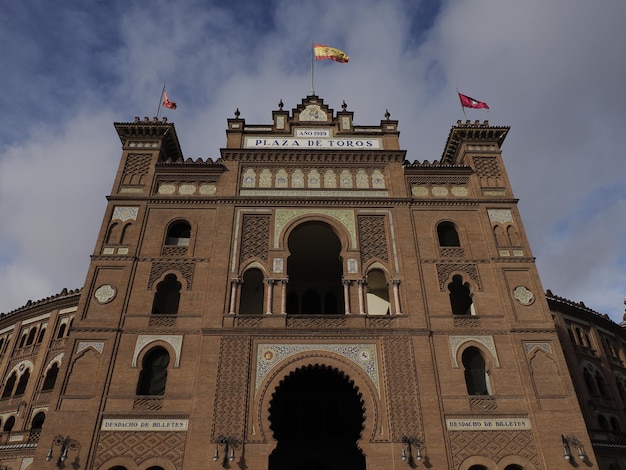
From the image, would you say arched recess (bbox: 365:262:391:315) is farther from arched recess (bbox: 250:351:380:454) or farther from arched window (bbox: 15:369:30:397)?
arched window (bbox: 15:369:30:397)

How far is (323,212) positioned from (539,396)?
11.3 m

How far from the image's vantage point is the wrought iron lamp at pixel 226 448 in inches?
641

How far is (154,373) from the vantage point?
18.5 metres

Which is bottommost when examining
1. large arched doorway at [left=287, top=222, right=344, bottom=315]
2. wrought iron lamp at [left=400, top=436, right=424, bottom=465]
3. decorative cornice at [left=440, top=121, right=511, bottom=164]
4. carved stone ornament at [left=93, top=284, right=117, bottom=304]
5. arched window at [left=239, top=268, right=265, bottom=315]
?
wrought iron lamp at [left=400, top=436, right=424, bottom=465]

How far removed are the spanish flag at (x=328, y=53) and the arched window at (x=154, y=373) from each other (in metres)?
17.3

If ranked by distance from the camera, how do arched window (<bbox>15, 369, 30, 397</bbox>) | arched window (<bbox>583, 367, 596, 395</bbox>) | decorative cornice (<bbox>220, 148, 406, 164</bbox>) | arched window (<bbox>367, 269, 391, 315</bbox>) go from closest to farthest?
decorative cornice (<bbox>220, 148, 406, 164</bbox>)
arched window (<bbox>367, 269, 391, 315</bbox>)
arched window (<bbox>15, 369, 30, 397</bbox>)
arched window (<bbox>583, 367, 596, 395</bbox>)

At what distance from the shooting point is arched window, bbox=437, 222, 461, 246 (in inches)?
904

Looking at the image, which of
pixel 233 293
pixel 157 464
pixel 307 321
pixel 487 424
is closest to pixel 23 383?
pixel 157 464

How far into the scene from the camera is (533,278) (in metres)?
20.6

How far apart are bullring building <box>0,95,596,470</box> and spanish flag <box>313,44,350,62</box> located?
2679 millimetres

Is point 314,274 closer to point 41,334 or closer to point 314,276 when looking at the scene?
point 314,276

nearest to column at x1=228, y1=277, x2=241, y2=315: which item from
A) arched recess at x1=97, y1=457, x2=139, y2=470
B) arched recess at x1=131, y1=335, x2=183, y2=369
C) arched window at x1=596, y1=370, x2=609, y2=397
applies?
arched recess at x1=131, y1=335, x2=183, y2=369

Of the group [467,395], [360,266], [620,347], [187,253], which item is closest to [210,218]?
[187,253]

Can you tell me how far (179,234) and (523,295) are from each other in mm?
15237
